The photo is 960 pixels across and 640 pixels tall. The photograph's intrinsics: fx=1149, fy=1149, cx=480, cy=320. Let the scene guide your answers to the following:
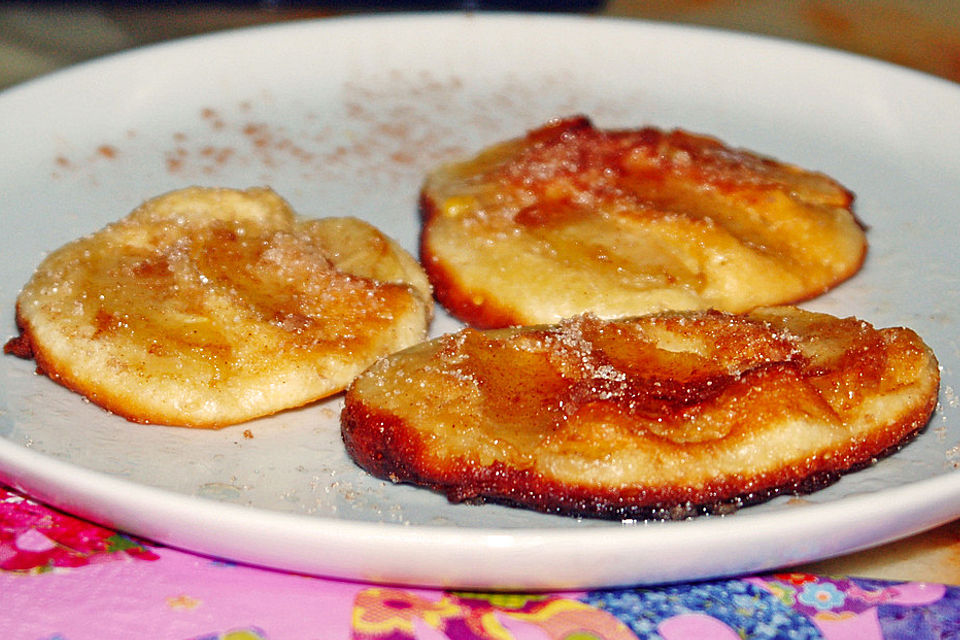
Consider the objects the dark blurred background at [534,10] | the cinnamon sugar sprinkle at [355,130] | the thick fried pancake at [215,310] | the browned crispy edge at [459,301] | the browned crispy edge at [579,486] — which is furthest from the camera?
the dark blurred background at [534,10]

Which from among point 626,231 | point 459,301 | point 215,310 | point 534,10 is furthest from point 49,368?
point 534,10

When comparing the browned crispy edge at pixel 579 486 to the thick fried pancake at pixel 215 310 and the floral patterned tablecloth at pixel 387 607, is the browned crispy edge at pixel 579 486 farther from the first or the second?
the thick fried pancake at pixel 215 310

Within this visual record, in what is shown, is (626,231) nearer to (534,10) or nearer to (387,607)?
(387,607)

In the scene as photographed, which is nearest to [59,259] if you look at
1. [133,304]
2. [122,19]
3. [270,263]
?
[133,304]

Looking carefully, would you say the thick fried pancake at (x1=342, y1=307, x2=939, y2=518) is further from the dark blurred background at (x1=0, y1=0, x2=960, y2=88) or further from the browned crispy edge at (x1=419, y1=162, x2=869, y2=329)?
the dark blurred background at (x1=0, y1=0, x2=960, y2=88)

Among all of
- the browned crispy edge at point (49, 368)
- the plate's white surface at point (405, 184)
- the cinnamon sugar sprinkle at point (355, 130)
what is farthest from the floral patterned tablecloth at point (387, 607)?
the cinnamon sugar sprinkle at point (355, 130)

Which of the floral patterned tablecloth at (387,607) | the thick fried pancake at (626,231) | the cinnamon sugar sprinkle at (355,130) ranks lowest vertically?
the floral patterned tablecloth at (387,607)
